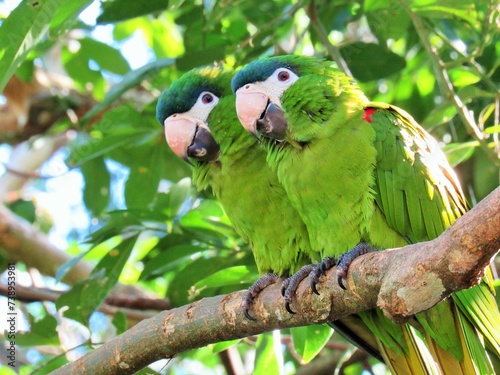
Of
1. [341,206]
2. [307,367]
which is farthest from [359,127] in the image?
[307,367]

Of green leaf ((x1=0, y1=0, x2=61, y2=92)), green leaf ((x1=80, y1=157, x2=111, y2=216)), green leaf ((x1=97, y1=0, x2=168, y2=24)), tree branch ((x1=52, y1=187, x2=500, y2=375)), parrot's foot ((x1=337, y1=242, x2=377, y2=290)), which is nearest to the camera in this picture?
tree branch ((x1=52, y1=187, x2=500, y2=375))

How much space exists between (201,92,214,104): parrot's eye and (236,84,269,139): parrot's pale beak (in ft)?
0.93

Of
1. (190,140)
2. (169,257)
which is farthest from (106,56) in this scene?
(169,257)

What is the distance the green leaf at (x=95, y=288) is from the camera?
8.31 feet

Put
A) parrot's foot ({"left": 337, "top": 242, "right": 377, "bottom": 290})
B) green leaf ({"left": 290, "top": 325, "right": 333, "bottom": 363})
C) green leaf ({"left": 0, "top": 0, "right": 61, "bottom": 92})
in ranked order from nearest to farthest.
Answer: green leaf ({"left": 0, "top": 0, "right": 61, "bottom": 92}) < parrot's foot ({"left": 337, "top": 242, "right": 377, "bottom": 290}) < green leaf ({"left": 290, "top": 325, "right": 333, "bottom": 363})

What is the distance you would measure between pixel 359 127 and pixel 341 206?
10.2 inches

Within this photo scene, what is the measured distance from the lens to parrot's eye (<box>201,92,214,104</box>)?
8.61 feet

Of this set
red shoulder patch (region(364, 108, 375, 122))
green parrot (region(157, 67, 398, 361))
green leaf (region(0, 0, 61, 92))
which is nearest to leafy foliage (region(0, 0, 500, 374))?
green parrot (region(157, 67, 398, 361))

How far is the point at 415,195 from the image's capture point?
84.0 inches

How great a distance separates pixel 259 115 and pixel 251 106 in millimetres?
42

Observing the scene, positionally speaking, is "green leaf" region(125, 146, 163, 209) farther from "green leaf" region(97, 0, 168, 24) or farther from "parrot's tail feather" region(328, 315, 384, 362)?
"parrot's tail feather" region(328, 315, 384, 362)

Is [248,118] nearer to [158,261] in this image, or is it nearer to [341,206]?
[341,206]

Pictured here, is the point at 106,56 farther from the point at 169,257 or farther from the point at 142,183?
the point at 169,257

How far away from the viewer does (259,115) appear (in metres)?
2.31
